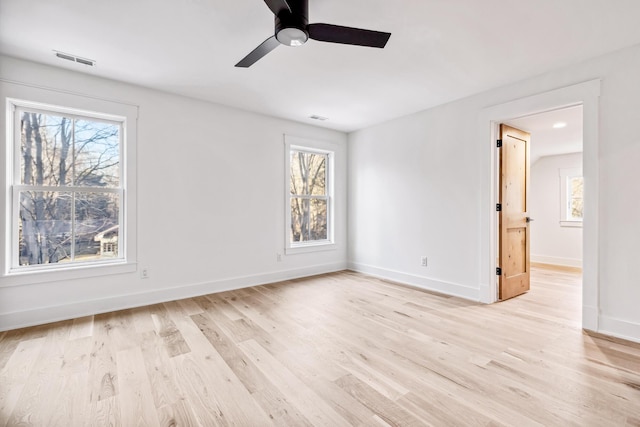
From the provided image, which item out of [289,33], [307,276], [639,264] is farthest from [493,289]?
[289,33]

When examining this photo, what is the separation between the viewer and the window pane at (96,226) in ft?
10.5

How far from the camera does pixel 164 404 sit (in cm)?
172

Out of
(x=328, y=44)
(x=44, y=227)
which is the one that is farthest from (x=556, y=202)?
(x=44, y=227)

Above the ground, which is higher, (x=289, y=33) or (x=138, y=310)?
(x=289, y=33)

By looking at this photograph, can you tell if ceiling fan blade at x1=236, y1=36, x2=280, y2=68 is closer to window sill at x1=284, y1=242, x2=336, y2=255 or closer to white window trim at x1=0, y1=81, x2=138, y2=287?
white window trim at x1=0, y1=81, x2=138, y2=287

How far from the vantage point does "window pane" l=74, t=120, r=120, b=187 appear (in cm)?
320

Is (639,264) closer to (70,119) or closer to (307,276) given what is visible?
(307,276)

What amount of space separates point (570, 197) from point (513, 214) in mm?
3676

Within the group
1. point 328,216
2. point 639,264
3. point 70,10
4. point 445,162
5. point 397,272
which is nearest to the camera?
point 70,10

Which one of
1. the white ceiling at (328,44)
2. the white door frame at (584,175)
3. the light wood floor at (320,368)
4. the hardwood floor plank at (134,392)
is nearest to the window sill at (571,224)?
the light wood floor at (320,368)

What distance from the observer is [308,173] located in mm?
5176

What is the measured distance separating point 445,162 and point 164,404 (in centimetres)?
388

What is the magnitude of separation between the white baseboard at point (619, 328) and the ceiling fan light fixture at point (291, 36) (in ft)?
11.6

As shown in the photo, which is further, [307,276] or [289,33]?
[307,276]
